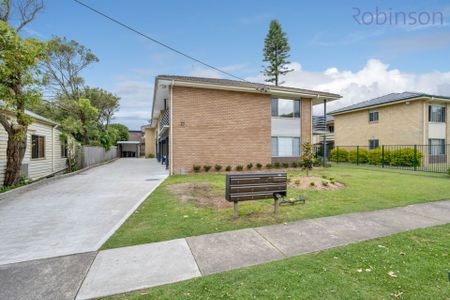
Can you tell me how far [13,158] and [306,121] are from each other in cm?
1697

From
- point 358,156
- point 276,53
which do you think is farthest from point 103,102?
point 358,156

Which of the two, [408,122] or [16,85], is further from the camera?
[408,122]

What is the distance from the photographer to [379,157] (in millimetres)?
19188

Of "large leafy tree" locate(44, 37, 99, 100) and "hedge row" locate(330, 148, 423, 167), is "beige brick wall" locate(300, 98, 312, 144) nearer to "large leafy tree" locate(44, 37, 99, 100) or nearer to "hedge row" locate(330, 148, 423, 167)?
"hedge row" locate(330, 148, 423, 167)

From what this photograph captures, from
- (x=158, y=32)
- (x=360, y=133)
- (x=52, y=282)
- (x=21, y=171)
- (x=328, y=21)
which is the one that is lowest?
(x=52, y=282)

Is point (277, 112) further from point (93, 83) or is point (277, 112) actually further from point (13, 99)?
point (93, 83)

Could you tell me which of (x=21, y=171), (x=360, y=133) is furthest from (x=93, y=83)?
(x=360, y=133)

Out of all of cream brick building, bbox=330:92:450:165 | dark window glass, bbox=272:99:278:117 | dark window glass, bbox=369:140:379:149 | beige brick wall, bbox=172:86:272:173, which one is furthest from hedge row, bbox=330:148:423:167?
beige brick wall, bbox=172:86:272:173

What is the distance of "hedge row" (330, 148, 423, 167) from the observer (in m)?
17.2

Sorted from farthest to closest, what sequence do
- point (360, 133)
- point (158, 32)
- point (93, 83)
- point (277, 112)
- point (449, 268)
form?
point (93, 83), point (360, 133), point (277, 112), point (158, 32), point (449, 268)

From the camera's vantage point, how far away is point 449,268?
2840mm

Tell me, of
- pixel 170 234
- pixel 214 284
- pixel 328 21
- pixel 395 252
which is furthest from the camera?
pixel 328 21

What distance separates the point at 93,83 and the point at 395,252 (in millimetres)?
33129

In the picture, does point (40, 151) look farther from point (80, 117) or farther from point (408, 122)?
point (408, 122)
